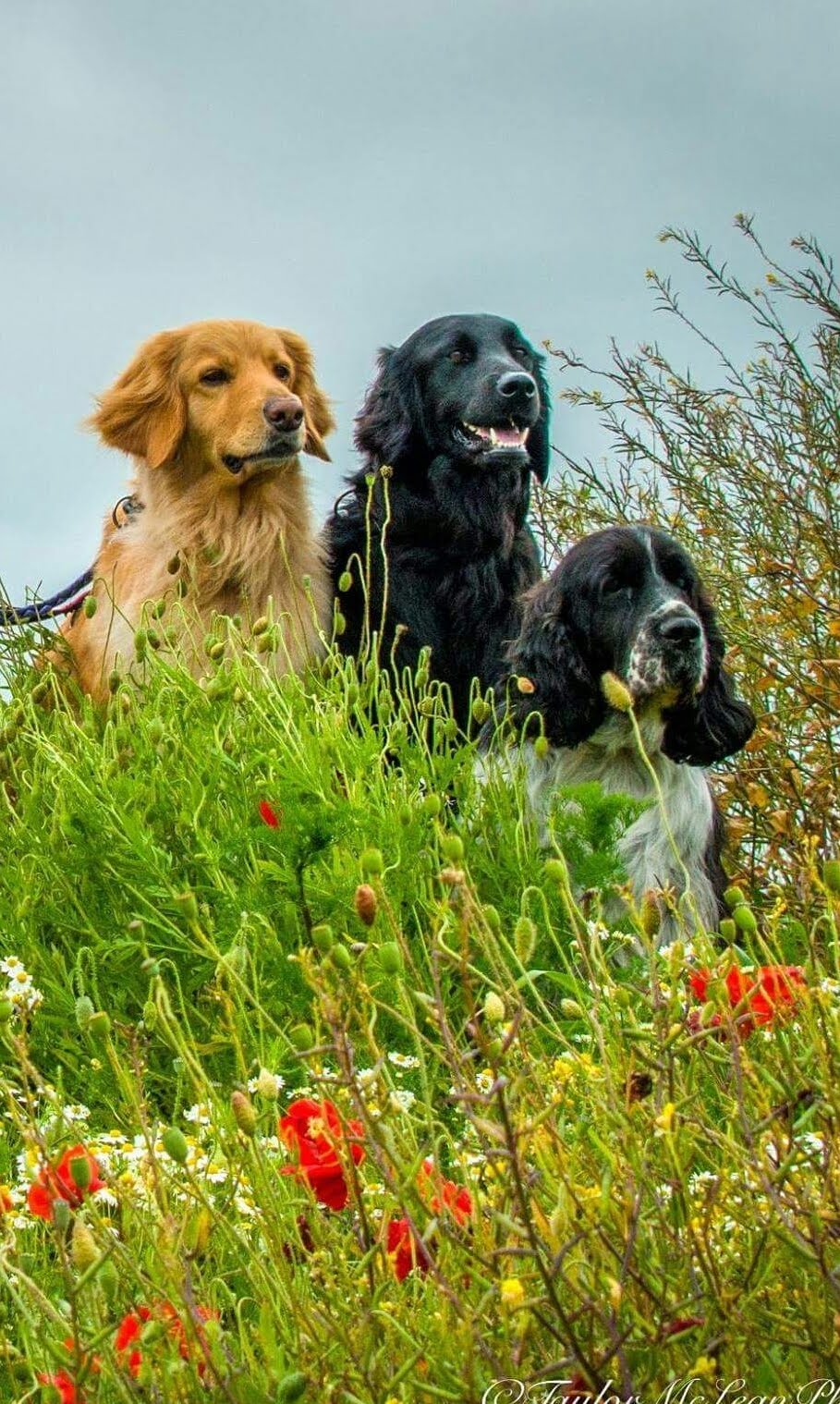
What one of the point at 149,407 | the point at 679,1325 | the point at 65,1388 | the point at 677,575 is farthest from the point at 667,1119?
the point at 149,407

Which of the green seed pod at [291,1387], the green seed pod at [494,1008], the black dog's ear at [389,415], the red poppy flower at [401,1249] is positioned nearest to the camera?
the green seed pod at [291,1387]

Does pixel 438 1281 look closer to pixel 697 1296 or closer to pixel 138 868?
pixel 697 1296

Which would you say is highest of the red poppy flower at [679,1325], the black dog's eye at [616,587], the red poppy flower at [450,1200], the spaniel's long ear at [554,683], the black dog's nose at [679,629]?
the black dog's eye at [616,587]

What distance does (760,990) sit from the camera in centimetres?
240

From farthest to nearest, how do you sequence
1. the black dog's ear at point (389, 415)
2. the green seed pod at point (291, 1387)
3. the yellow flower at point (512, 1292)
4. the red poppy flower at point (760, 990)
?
the black dog's ear at point (389, 415) → the red poppy flower at point (760, 990) → the green seed pod at point (291, 1387) → the yellow flower at point (512, 1292)

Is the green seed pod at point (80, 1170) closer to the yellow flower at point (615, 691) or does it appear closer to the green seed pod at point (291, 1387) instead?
the green seed pod at point (291, 1387)

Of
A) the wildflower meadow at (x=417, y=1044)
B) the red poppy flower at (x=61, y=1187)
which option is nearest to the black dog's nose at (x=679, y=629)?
the wildflower meadow at (x=417, y=1044)

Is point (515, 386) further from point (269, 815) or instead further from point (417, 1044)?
point (417, 1044)

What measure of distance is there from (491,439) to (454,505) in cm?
30

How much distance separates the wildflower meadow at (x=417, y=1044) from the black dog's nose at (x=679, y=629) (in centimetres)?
55

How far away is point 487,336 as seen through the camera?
6664 mm

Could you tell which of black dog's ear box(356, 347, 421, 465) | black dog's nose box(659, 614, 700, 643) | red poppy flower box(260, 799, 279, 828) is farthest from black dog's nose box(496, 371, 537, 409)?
red poppy flower box(260, 799, 279, 828)

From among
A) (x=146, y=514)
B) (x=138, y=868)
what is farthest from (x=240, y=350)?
(x=138, y=868)
